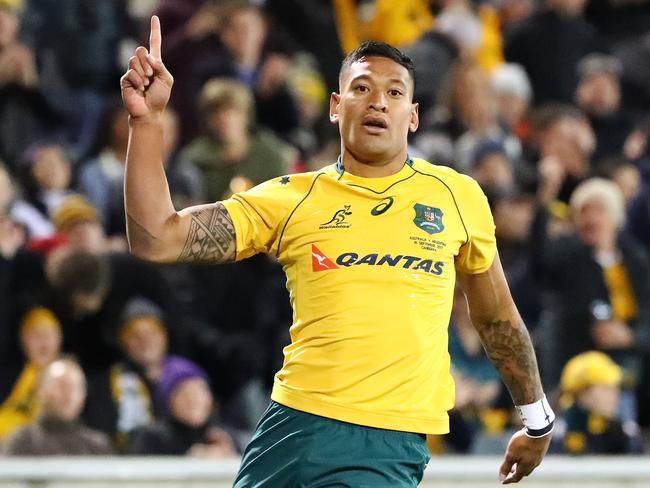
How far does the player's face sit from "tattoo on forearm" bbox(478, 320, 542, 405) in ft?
2.20

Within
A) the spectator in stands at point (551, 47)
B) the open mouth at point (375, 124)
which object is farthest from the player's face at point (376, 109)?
the spectator in stands at point (551, 47)

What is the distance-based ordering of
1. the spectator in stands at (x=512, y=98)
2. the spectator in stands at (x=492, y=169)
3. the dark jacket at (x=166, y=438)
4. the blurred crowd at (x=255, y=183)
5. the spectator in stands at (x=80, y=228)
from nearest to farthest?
1. the dark jacket at (x=166, y=438)
2. the blurred crowd at (x=255, y=183)
3. the spectator in stands at (x=80, y=228)
4. the spectator in stands at (x=492, y=169)
5. the spectator in stands at (x=512, y=98)

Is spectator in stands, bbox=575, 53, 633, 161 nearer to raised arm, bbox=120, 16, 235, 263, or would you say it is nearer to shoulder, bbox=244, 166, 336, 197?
shoulder, bbox=244, 166, 336, 197

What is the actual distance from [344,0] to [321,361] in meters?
6.81

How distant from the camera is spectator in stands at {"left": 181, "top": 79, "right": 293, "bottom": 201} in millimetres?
8508

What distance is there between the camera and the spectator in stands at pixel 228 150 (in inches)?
335

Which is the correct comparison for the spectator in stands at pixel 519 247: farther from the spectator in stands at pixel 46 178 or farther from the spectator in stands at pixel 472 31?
the spectator in stands at pixel 46 178

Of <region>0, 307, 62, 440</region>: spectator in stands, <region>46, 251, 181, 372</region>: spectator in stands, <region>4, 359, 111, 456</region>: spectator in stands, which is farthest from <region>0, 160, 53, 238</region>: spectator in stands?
<region>4, 359, 111, 456</region>: spectator in stands

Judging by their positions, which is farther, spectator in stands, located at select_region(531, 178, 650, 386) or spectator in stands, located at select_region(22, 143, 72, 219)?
spectator in stands, located at select_region(22, 143, 72, 219)

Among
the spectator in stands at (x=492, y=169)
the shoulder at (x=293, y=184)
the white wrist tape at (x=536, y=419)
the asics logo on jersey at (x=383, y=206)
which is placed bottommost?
the white wrist tape at (x=536, y=419)

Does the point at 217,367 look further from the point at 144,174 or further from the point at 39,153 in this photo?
the point at 144,174

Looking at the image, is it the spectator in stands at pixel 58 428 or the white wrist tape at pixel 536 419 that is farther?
the spectator in stands at pixel 58 428

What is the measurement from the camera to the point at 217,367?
7805 millimetres

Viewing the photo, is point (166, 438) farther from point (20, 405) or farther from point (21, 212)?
point (21, 212)
